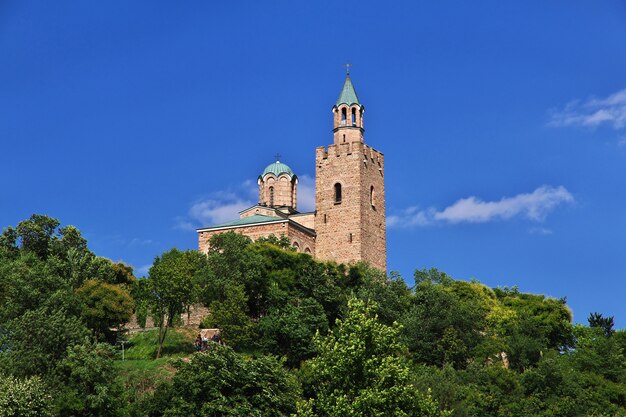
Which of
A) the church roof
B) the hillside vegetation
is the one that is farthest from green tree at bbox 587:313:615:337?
the church roof

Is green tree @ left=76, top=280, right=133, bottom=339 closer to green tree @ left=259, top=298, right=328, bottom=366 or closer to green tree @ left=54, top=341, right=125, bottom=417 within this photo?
green tree @ left=259, top=298, right=328, bottom=366

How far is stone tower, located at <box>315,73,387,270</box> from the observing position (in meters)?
68.6

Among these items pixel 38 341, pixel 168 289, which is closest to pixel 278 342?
pixel 168 289

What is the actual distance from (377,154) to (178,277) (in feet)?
90.7

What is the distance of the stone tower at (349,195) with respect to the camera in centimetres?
6862

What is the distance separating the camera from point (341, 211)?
69312mm

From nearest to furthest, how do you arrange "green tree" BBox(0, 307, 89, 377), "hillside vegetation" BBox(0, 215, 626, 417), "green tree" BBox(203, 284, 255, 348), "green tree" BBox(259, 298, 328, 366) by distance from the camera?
"hillside vegetation" BBox(0, 215, 626, 417) < "green tree" BBox(0, 307, 89, 377) < "green tree" BBox(259, 298, 328, 366) < "green tree" BBox(203, 284, 255, 348)

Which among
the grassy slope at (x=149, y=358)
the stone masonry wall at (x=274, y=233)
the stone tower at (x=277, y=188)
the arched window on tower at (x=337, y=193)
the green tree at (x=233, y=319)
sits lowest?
the grassy slope at (x=149, y=358)

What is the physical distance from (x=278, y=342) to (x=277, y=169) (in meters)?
30.0

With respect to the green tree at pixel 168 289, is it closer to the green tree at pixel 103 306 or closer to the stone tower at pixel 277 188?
the green tree at pixel 103 306

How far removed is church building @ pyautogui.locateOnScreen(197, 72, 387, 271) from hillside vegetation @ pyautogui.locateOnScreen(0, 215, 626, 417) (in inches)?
187

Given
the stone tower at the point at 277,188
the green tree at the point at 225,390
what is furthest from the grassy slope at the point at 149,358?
the stone tower at the point at 277,188

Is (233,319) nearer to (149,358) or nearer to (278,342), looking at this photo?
(278,342)

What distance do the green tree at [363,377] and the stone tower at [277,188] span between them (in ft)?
135
